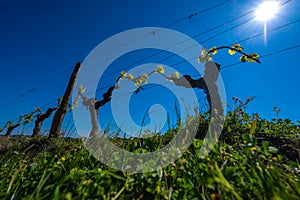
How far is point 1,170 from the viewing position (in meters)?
1.11

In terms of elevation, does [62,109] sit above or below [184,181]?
above

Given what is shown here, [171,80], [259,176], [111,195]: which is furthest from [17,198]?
[171,80]

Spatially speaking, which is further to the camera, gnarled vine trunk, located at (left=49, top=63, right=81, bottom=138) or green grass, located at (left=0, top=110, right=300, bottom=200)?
gnarled vine trunk, located at (left=49, top=63, right=81, bottom=138)

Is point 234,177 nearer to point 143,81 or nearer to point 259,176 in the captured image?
point 259,176

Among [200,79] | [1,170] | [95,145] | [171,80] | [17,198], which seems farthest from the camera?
[171,80]

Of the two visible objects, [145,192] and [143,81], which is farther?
[143,81]

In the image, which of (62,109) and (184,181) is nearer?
(184,181)

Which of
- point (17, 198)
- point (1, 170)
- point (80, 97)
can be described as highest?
point (80, 97)

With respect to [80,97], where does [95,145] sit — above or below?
below

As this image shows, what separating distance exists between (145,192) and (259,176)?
1.48 feet

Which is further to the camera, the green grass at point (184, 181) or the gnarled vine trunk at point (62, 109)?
the gnarled vine trunk at point (62, 109)

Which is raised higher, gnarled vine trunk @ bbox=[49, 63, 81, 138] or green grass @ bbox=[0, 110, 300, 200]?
gnarled vine trunk @ bbox=[49, 63, 81, 138]

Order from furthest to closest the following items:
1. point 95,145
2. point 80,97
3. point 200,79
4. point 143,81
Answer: point 80,97 < point 143,81 < point 200,79 < point 95,145

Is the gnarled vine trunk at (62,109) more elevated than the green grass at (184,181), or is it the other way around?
the gnarled vine trunk at (62,109)
